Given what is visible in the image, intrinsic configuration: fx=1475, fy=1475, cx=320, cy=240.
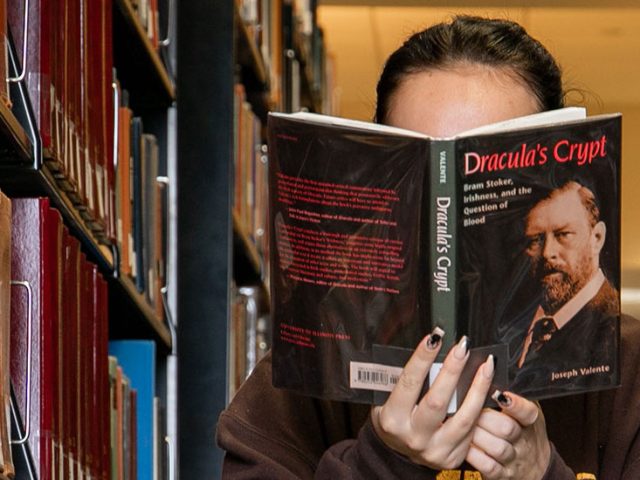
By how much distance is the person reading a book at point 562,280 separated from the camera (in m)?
1.36

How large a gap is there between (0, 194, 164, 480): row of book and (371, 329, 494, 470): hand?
422 millimetres

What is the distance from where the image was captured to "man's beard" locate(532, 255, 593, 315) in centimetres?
137

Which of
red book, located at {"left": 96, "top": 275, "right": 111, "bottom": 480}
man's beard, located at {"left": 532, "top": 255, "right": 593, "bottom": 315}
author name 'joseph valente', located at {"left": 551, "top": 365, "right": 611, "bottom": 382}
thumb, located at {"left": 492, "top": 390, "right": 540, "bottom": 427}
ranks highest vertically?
man's beard, located at {"left": 532, "top": 255, "right": 593, "bottom": 315}

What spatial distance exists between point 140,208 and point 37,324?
0.77 m

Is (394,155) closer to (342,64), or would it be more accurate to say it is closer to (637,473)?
(637,473)

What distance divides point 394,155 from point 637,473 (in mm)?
419

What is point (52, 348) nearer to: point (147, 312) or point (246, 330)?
point (147, 312)

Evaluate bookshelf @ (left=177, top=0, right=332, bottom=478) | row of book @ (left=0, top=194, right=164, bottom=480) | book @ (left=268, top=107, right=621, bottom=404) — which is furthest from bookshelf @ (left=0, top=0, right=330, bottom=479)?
book @ (left=268, top=107, right=621, bottom=404)

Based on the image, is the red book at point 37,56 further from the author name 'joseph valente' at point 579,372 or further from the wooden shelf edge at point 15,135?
the author name 'joseph valente' at point 579,372

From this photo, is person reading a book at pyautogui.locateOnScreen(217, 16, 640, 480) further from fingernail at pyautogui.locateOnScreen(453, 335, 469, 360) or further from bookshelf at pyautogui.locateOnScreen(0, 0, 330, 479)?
bookshelf at pyautogui.locateOnScreen(0, 0, 330, 479)

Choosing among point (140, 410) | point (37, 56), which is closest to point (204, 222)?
point (140, 410)

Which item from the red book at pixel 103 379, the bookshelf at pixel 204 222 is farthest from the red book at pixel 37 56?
the bookshelf at pixel 204 222

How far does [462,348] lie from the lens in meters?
1.33

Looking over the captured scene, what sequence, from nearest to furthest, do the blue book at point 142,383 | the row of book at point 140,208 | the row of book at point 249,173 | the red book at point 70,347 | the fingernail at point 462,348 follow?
1. the fingernail at point 462,348
2. the red book at point 70,347
3. the row of book at point 140,208
4. the blue book at point 142,383
5. the row of book at point 249,173
